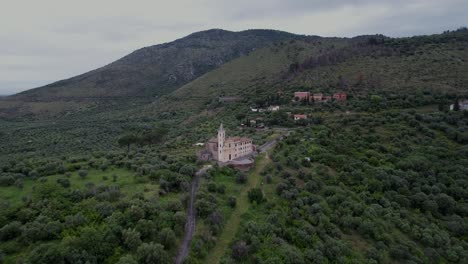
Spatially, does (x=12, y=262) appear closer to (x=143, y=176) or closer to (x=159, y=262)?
(x=159, y=262)

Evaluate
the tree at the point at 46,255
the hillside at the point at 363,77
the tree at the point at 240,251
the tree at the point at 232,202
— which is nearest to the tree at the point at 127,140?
the tree at the point at 232,202

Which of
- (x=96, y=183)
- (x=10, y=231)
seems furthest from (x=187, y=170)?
(x=10, y=231)

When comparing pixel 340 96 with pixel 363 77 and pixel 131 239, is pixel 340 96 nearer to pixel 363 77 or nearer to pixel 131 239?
pixel 363 77

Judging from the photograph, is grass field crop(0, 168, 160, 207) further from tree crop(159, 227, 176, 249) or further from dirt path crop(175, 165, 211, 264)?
tree crop(159, 227, 176, 249)

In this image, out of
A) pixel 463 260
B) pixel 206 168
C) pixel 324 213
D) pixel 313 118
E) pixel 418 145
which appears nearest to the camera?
pixel 463 260

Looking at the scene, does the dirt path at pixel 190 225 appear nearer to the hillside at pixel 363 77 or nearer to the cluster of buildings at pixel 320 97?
the hillside at pixel 363 77

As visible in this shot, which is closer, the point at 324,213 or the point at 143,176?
the point at 324,213

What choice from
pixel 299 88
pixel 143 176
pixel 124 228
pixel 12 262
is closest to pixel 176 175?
pixel 143 176

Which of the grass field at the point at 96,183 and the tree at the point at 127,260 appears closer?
the tree at the point at 127,260
